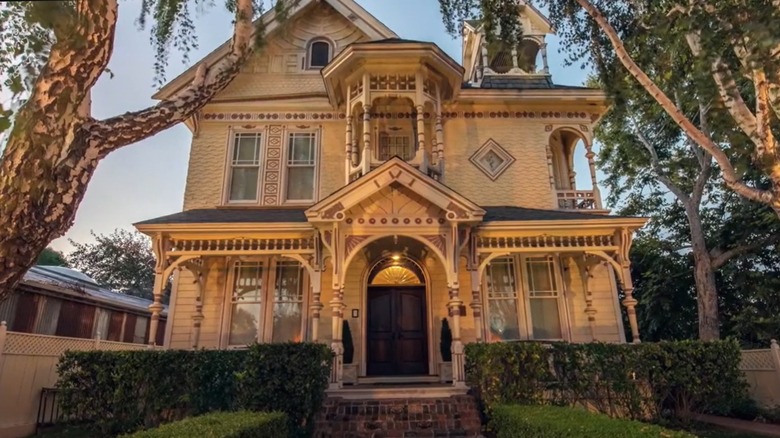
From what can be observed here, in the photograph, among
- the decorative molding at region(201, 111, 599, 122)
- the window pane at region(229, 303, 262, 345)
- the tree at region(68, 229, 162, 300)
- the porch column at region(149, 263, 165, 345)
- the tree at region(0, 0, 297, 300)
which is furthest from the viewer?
the tree at region(68, 229, 162, 300)

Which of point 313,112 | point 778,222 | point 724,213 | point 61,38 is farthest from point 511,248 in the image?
point 724,213

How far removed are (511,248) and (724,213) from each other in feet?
37.0

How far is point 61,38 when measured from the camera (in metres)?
3.94

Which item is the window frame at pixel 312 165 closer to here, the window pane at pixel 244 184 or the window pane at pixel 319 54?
the window pane at pixel 244 184

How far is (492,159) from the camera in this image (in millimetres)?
12156

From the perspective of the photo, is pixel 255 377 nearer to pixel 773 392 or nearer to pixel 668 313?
pixel 773 392

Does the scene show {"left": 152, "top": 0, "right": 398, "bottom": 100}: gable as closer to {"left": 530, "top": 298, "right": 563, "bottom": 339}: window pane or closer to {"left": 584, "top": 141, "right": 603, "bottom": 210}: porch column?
{"left": 584, "top": 141, "right": 603, "bottom": 210}: porch column

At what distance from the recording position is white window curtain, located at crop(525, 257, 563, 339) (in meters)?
10.8

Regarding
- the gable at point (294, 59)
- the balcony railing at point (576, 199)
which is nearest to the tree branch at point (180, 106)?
the gable at point (294, 59)

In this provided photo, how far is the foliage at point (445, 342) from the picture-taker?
9.98 metres

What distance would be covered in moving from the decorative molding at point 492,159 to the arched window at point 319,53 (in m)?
5.02

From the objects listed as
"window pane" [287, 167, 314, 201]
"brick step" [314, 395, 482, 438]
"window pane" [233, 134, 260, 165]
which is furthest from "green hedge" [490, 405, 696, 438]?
"window pane" [233, 134, 260, 165]

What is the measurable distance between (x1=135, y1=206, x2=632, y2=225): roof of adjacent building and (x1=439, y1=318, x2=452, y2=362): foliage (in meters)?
2.54

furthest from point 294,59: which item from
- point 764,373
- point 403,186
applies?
point 764,373
